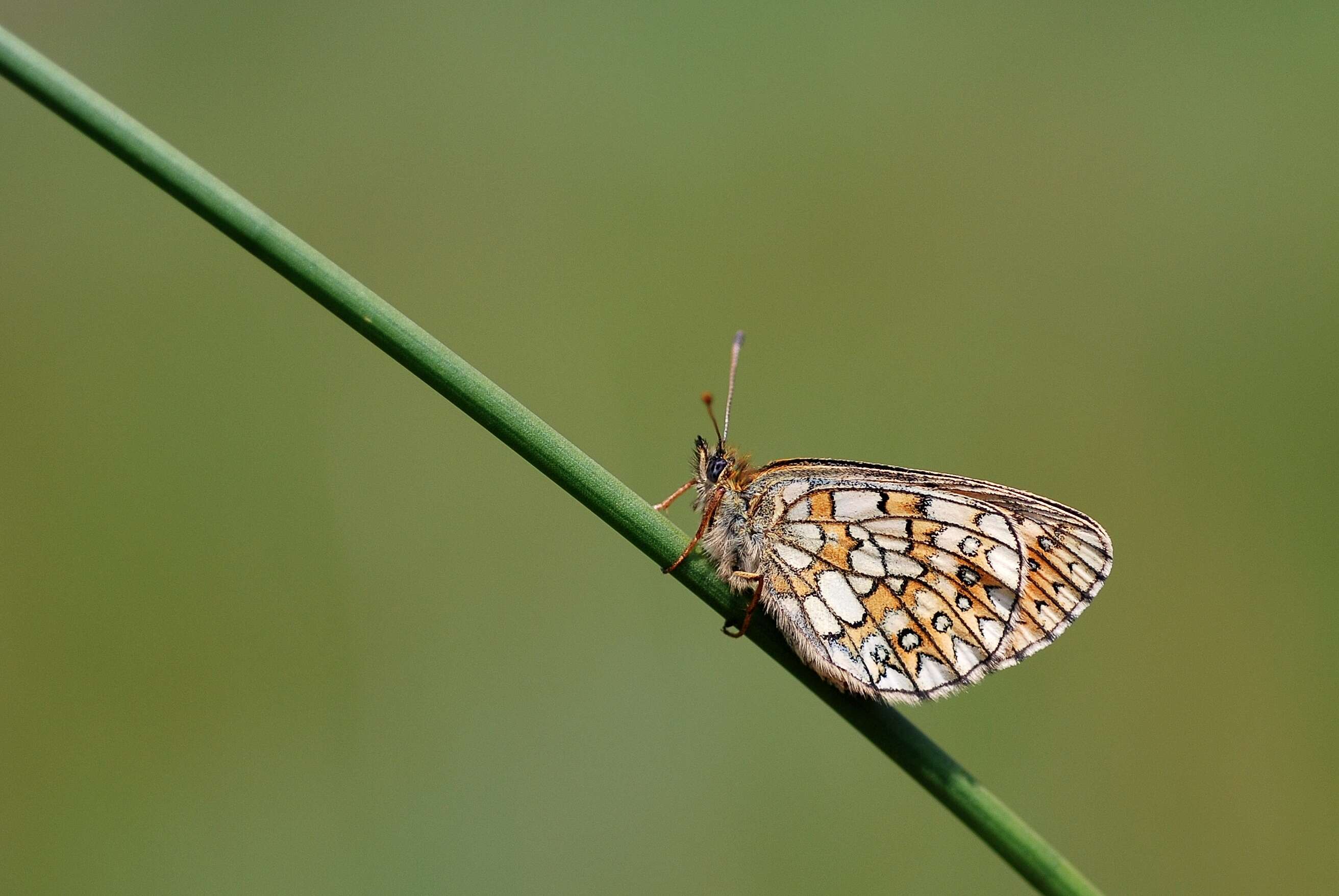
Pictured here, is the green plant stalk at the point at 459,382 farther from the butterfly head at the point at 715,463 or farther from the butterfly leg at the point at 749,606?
the butterfly head at the point at 715,463

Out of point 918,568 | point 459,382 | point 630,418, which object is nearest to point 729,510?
point 918,568

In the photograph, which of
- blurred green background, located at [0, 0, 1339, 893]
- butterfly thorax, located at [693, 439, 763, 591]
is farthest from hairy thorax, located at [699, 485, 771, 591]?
blurred green background, located at [0, 0, 1339, 893]

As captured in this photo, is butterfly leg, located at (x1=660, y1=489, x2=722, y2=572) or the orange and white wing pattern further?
the orange and white wing pattern

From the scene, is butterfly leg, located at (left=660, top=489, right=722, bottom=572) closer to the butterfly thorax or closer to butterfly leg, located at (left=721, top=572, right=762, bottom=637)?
the butterfly thorax

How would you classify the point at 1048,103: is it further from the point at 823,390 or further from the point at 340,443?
the point at 340,443

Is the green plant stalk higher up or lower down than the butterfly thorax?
lower down

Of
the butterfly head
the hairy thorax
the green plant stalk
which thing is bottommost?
the green plant stalk

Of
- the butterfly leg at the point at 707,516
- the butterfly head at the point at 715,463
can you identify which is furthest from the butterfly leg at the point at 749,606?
the butterfly head at the point at 715,463

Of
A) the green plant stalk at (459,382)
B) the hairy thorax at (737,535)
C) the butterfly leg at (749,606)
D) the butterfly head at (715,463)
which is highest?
the butterfly head at (715,463)
